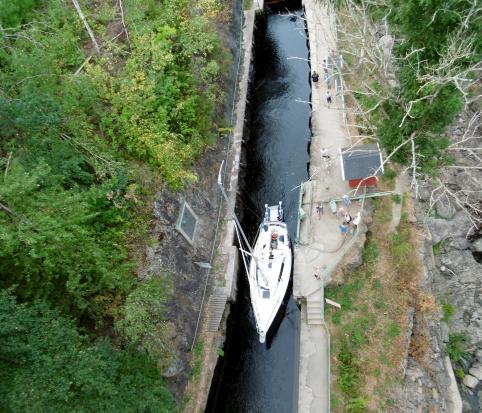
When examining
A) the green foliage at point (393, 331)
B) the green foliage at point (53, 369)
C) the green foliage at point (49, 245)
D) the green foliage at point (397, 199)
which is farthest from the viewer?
the green foliage at point (397, 199)

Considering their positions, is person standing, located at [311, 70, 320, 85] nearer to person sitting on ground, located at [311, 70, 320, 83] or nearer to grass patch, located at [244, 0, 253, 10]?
person sitting on ground, located at [311, 70, 320, 83]

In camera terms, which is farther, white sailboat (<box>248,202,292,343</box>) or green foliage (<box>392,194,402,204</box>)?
green foliage (<box>392,194,402,204</box>)

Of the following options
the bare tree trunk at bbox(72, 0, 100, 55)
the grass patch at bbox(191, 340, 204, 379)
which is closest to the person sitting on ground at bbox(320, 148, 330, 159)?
the grass patch at bbox(191, 340, 204, 379)

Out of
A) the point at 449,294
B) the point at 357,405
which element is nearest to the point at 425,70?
the point at 449,294

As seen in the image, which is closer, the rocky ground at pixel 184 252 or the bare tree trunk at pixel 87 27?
the rocky ground at pixel 184 252

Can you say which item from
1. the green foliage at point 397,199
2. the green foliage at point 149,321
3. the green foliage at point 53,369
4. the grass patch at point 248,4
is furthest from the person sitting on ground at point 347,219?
the grass patch at point 248,4

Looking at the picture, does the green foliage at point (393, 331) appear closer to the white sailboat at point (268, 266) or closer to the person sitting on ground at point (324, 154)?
the white sailboat at point (268, 266)
